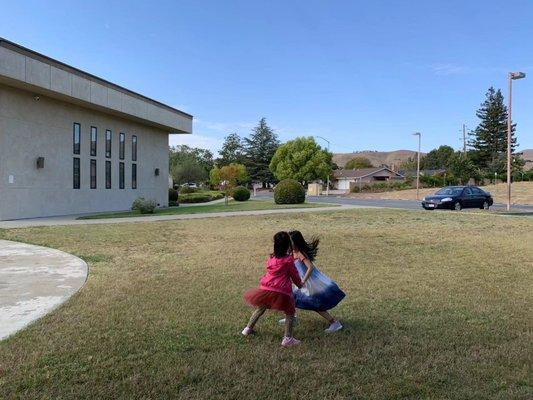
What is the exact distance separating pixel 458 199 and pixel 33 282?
75.7 ft

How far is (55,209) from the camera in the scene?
22891 millimetres

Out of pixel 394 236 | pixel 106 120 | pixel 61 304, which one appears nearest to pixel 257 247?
pixel 394 236

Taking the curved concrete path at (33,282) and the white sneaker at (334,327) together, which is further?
the curved concrete path at (33,282)

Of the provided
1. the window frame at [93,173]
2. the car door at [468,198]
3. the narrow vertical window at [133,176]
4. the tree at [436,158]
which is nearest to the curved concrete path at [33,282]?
the window frame at [93,173]

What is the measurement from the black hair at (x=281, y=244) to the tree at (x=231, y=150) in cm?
9617

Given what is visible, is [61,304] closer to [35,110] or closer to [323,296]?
[323,296]

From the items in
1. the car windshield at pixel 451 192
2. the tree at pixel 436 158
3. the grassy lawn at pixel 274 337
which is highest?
the tree at pixel 436 158

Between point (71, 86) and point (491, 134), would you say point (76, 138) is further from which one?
point (491, 134)

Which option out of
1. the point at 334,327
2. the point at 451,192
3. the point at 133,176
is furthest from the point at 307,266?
the point at 133,176

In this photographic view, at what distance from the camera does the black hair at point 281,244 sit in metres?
4.67

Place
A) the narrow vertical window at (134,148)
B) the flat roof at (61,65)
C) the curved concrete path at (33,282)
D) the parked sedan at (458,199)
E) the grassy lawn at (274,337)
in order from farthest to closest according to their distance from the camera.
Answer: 1. the narrow vertical window at (134,148)
2. the parked sedan at (458,199)
3. the flat roof at (61,65)
4. the curved concrete path at (33,282)
5. the grassy lawn at (274,337)

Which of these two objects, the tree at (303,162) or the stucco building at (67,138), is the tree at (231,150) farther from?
the stucco building at (67,138)

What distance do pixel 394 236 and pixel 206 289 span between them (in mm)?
7894

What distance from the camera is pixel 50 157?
22.3m
